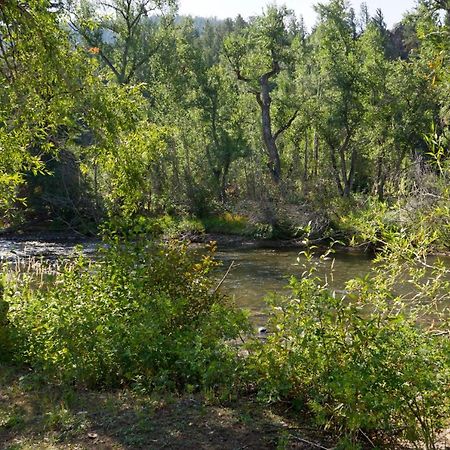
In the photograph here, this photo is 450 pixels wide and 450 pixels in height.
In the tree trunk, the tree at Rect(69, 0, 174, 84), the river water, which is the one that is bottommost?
the river water

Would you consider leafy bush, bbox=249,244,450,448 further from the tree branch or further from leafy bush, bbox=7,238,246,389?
the tree branch

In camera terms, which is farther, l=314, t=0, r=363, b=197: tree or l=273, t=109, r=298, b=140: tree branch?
l=273, t=109, r=298, b=140: tree branch

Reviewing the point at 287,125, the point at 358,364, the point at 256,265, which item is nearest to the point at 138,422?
the point at 358,364

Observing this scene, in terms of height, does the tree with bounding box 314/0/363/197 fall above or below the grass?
above

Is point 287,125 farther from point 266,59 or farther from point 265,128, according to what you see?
point 266,59

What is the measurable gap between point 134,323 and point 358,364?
2.71 m

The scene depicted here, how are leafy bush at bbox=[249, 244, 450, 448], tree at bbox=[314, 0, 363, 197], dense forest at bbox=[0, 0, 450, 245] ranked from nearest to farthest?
leafy bush at bbox=[249, 244, 450, 448] < dense forest at bbox=[0, 0, 450, 245] < tree at bbox=[314, 0, 363, 197]

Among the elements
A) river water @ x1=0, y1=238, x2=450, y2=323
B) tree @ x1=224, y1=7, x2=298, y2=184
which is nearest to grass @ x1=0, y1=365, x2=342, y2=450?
river water @ x1=0, y1=238, x2=450, y2=323

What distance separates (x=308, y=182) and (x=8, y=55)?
2640 cm

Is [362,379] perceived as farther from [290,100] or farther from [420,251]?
[290,100]

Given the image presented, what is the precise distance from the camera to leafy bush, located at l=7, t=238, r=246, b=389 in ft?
20.1

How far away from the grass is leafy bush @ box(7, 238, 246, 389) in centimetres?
33

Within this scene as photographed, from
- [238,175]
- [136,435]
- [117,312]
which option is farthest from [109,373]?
[238,175]

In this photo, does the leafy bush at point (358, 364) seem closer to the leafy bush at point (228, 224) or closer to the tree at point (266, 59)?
the leafy bush at point (228, 224)
